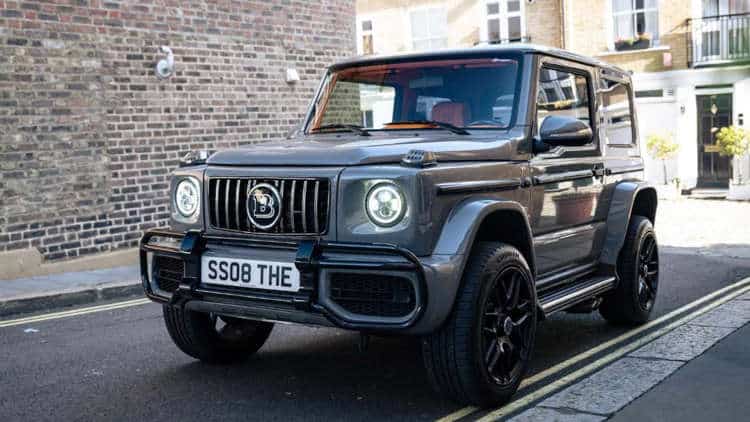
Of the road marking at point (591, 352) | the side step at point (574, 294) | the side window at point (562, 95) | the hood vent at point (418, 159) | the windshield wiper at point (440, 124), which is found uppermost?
the side window at point (562, 95)

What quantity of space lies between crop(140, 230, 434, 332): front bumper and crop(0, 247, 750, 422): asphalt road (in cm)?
53

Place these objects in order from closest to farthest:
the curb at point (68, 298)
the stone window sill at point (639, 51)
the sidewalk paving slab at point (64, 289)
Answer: the curb at point (68, 298) < the sidewalk paving slab at point (64, 289) < the stone window sill at point (639, 51)

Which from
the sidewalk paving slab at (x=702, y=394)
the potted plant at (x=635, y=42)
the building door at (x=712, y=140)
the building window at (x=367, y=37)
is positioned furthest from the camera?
the building window at (x=367, y=37)

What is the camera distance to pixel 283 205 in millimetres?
4195

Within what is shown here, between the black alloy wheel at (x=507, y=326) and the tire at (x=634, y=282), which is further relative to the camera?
the tire at (x=634, y=282)

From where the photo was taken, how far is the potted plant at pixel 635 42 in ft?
87.2

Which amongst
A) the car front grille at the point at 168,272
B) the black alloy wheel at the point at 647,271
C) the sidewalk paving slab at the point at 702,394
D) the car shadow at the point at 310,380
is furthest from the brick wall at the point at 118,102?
the sidewalk paving slab at the point at 702,394

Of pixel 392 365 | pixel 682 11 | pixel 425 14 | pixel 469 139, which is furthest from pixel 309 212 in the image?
pixel 425 14

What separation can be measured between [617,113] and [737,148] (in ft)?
56.1

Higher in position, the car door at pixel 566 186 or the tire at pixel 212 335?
the car door at pixel 566 186

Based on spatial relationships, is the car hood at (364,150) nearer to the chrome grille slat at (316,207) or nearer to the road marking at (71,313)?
the chrome grille slat at (316,207)

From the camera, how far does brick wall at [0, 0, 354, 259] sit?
10.1m

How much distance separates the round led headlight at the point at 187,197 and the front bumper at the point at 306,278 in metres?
0.14

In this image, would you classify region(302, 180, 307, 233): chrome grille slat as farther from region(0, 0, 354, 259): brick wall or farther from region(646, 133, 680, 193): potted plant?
region(646, 133, 680, 193): potted plant
